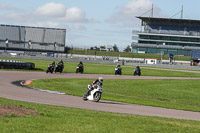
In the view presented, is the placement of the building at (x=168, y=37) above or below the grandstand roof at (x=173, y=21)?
below

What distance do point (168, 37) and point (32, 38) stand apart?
44.1 m

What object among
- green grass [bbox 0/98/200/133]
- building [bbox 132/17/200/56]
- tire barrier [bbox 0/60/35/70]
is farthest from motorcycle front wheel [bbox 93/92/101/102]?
building [bbox 132/17/200/56]

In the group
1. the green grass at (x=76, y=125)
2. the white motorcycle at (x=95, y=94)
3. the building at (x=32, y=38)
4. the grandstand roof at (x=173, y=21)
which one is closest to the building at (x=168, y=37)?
the grandstand roof at (x=173, y=21)

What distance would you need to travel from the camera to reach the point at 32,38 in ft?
396

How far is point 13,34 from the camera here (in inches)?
4675

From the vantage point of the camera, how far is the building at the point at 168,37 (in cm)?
12394

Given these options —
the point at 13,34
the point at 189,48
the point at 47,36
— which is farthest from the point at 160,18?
the point at 13,34

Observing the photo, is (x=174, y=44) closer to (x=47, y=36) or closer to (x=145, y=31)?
(x=145, y=31)

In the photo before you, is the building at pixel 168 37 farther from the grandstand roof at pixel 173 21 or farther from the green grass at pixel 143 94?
the green grass at pixel 143 94

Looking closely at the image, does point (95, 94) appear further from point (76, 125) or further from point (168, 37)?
point (168, 37)

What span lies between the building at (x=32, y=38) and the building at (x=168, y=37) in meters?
25.9

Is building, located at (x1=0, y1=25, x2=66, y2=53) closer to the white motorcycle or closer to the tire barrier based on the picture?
the tire barrier

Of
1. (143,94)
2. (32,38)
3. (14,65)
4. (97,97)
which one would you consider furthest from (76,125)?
(32,38)

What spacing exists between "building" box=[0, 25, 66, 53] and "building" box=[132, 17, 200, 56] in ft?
85.0
